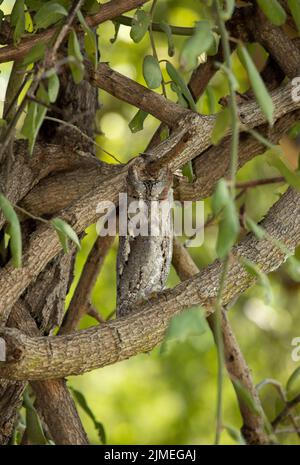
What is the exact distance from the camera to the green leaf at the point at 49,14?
1.17 metres

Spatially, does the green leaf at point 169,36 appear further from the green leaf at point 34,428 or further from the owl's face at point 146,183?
the green leaf at point 34,428

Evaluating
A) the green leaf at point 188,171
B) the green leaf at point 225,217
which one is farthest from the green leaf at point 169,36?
the green leaf at point 225,217

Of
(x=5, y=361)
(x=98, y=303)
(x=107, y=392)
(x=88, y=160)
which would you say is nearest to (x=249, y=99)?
(x=88, y=160)

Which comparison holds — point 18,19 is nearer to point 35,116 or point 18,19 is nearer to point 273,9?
point 35,116

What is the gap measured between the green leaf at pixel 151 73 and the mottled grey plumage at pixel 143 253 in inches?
5.0

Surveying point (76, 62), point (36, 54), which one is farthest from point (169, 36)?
point (76, 62)

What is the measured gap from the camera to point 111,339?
4.11ft

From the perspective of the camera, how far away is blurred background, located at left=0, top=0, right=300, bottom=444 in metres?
A: 2.83

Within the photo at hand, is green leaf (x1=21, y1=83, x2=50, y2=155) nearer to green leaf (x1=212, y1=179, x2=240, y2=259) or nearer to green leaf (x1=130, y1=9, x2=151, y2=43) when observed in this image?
green leaf (x1=130, y1=9, x2=151, y2=43)

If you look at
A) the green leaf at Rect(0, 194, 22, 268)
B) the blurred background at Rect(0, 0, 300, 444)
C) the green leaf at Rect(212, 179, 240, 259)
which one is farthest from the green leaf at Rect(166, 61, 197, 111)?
the blurred background at Rect(0, 0, 300, 444)

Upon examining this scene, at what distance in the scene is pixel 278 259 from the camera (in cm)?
132

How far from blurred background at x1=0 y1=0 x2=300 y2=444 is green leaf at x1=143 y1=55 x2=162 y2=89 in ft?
4.54

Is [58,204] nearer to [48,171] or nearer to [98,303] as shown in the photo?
[48,171]

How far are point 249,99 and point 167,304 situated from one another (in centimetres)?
46
